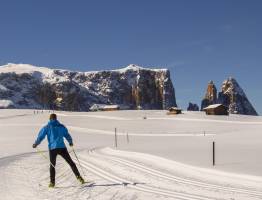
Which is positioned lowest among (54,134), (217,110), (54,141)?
(54,141)

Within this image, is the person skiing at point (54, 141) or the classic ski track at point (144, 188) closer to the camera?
the classic ski track at point (144, 188)

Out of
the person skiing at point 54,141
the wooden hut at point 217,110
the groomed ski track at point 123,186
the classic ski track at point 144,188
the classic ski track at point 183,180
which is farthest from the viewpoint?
the wooden hut at point 217,110

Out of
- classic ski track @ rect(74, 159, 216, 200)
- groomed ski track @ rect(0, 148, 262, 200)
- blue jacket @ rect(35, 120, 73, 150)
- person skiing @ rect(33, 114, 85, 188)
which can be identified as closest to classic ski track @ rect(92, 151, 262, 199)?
groomed ski track @ rect(0, 148, 262, 200)

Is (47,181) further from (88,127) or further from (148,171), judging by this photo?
(88,127)

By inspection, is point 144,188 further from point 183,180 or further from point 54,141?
point 54,141

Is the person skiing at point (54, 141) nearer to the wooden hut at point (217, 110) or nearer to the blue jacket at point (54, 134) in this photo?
the blue jacket at point (54, 134)

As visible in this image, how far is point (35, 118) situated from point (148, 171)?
75671 mm

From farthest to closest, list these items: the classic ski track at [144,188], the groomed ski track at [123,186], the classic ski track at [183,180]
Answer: the classic ski track at [183,180]
the groomed ski track at [123,186]
the classic ski track at [144,188]

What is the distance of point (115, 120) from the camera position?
87562 mm

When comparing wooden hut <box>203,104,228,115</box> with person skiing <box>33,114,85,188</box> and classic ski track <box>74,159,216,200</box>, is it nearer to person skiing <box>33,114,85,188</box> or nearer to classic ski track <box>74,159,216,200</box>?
classic ski track <box>74,159,216,200</box>

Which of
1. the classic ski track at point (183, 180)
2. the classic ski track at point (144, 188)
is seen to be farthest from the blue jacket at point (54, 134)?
the classic ski track at point (183, 180)

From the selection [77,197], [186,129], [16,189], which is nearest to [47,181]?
[16,189]

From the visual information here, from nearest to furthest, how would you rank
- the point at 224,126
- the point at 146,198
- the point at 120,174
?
the point at 146,198 < the point at 120,174 < the point at 224,126

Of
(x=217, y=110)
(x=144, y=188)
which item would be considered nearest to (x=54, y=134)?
(x=144, y=188)
